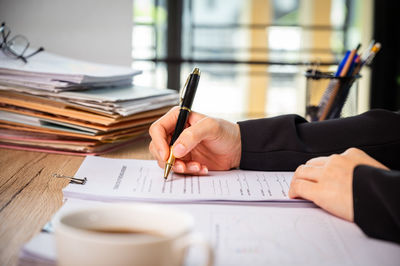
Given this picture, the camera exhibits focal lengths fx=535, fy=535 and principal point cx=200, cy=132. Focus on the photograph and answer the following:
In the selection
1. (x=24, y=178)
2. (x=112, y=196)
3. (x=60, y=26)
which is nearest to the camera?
(x=112, y=196)

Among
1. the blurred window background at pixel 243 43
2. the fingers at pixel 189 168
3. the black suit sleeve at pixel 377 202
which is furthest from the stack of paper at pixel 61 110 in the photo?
the blurred window background at pixel 243 43

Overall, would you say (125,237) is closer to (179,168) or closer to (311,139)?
(179,168)

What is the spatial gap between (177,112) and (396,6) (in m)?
2.60

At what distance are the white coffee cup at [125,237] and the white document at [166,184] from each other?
0.25m

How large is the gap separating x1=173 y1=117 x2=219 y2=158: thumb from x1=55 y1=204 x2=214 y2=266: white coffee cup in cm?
42

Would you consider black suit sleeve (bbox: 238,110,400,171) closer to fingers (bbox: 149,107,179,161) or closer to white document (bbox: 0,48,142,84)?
fingers (bbox: 149,107,179,161)

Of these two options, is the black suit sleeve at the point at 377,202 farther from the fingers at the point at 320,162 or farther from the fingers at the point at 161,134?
the fingers at the point at 161,134

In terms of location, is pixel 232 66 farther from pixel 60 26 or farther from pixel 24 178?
pixel 24 178

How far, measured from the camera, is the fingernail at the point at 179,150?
905 millimetres

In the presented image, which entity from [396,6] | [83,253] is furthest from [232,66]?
[83,253]

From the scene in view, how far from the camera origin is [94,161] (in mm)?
987

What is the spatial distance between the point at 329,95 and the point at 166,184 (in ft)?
2.08

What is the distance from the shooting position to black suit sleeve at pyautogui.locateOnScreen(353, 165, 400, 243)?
24.4 inches

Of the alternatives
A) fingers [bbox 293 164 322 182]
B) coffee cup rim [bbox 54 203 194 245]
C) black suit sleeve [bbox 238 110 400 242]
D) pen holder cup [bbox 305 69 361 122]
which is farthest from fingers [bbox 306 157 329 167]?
pen holder cup [bbox 305 69 361 122]
